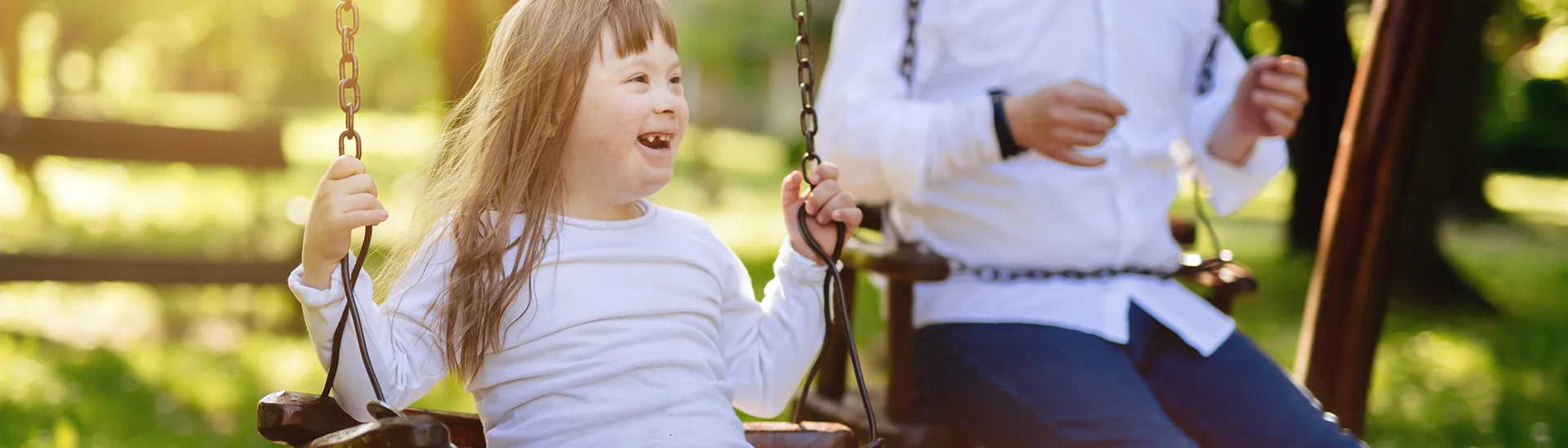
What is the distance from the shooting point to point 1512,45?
14.0 metres

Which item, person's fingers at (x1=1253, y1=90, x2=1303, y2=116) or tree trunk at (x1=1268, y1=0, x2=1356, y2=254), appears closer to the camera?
person's fingers at (x1=1253, y1=90, x2=1303, y2=116)

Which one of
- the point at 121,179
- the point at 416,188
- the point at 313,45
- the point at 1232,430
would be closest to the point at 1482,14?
the point at 1232,430

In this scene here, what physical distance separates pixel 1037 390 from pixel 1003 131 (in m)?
0.43

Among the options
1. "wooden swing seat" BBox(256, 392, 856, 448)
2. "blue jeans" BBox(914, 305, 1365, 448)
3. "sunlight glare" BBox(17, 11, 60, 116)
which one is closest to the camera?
"wooden swing seat" BBox(256, 392, 856, 448)

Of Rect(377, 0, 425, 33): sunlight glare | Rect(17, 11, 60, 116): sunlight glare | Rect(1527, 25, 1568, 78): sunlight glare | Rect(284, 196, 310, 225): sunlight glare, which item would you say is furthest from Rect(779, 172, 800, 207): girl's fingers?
Rect(1527, 25, 1568, 78): sunlight glare

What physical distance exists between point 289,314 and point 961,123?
4.77m

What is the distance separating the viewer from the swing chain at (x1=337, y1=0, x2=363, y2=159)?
62.3 inches

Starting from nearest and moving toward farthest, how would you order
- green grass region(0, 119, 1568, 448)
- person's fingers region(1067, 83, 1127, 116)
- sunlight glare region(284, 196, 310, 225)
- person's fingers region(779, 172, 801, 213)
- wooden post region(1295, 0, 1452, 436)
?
person's fingers region(779, 172, 801, 213) < person's fingers region(1067, 83, 1127, 116) < wooden post region(1295, 0, 1452, 436) < green grass region(0, 119, 1568, 448) < sunlight glare region(284, 196, 310, 225)

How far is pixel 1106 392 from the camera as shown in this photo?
7.04 ft

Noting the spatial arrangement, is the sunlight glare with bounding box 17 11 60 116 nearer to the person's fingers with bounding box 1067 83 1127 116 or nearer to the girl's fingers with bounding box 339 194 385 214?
the girl's fingers with bounding box 339 194 385 214

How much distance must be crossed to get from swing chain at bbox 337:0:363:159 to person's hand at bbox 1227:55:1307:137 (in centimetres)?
157

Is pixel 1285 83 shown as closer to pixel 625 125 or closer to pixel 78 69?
pixel 625 125

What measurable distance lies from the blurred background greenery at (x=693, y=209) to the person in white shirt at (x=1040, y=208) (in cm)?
49

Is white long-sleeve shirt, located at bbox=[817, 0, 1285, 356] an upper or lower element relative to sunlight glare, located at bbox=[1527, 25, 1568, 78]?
lower
